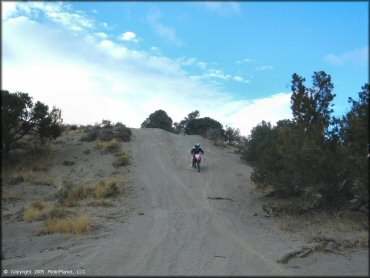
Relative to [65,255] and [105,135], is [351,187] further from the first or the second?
[105,135]

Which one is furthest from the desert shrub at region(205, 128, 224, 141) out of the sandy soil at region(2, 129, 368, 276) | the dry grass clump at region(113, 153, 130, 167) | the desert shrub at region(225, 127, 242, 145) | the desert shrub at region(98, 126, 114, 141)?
the dry grass clump at region(113, 153, 130, 167)

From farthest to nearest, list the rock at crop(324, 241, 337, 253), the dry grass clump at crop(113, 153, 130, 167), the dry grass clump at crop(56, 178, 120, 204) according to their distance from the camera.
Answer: the dry grass clump at crop(113, 153, 130, 167)
the dry grass clump at crop(56, 178, 120, 204)
the rock at crop(324, 241, 337, 253)

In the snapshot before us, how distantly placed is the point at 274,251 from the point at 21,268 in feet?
17.6

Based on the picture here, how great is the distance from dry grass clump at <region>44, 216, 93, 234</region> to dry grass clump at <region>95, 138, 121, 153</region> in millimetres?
14718

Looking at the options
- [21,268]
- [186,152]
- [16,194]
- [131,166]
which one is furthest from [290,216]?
[186,152]

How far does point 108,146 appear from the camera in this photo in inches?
1053

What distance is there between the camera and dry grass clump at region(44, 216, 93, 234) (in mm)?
11281

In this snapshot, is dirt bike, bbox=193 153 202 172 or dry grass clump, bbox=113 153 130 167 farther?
dry grass clump, bbox=113 153 130 167

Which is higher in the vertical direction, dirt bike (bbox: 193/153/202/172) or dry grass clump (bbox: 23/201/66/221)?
dirt bike (bbox: 193/153/202/172)

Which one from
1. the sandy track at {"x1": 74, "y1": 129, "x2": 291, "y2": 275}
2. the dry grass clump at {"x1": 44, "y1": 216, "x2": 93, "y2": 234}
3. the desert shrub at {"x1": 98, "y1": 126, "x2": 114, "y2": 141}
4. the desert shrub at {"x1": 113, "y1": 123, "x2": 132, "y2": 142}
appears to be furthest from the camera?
the desert shrub at {"x1": 113, "y1": 123, "x2": 132, "y2": 142}

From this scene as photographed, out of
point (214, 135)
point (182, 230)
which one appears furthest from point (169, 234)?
point (214, 135)

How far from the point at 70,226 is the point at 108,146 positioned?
15505mm

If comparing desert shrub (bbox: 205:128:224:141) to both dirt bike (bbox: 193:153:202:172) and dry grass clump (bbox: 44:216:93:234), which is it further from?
dry grass clump (bbox: 44:216:93:234)

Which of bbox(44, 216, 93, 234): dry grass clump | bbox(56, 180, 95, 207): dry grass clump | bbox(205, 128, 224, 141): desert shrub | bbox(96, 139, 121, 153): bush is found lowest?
bbox(44, 216, 93, 234): dry grass clump
